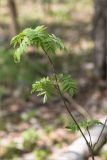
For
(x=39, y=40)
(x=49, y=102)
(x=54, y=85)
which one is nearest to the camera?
(x=39, y=40)

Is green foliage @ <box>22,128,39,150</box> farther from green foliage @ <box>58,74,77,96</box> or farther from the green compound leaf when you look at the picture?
green foliage @ <box>58,74,77,96</box>

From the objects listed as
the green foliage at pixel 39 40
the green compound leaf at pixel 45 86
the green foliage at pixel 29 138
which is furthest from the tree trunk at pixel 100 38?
the green foliage at pixel 39 40

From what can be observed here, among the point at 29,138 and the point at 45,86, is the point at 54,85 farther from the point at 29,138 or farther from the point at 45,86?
the point at 29,138

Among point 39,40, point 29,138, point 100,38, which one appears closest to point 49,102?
point 100,38

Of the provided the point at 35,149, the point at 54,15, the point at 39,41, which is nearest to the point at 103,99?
the point at 35,149

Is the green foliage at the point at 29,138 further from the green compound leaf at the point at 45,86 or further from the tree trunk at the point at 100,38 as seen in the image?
the green compound leaf at the point at 45,86

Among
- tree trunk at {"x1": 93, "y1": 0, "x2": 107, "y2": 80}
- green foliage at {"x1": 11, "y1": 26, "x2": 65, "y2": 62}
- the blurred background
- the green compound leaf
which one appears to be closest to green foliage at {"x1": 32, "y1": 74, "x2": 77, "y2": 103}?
the green compound leaf
